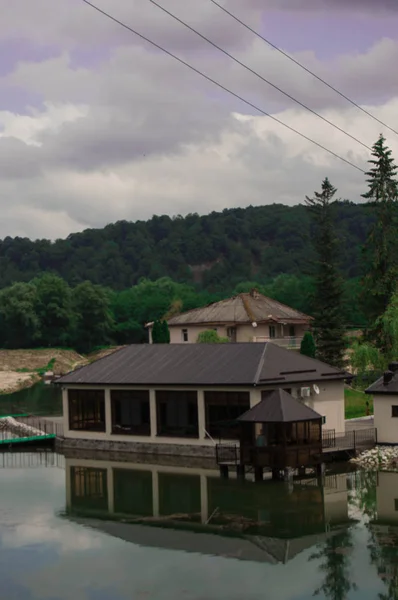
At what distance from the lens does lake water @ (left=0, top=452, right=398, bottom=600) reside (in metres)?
20.2

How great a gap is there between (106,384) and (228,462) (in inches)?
301

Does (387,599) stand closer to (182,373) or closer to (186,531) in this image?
(186,531)

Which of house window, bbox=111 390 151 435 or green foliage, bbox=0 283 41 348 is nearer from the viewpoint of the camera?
house window, bbox=111 390 151 435

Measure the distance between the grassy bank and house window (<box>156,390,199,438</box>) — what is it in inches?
398

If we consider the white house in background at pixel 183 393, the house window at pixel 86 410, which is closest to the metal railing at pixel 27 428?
the house window at pixel 86 410

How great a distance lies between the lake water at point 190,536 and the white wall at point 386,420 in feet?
10.1

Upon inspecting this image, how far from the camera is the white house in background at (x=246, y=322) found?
68000 mm

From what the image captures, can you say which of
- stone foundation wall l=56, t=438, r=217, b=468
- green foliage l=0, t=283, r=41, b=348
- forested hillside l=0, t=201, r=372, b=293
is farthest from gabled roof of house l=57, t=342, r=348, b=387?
forested hillside l=0, t=201, r=372, b=293

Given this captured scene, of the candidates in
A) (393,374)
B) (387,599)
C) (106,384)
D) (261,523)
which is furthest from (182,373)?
(387,599)

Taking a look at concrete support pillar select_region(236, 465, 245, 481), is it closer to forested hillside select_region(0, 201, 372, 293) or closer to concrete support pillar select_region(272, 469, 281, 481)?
concrete support pillar select_region(272, 469, 281, 481)

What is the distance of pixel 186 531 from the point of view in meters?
25.2

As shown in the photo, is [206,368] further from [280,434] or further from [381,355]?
[381,355]

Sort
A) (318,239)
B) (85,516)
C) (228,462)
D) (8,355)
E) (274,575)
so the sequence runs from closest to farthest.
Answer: (274,575), (85,516), (228,462), (318,239), (8,355)

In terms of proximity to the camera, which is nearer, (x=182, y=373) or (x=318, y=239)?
(x=182, y=373)
